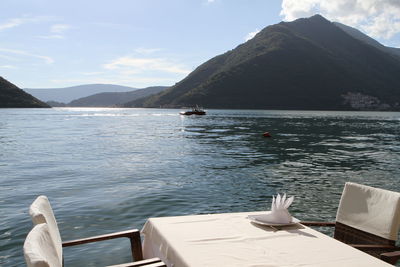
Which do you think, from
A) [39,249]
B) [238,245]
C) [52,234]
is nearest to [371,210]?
[238,245]

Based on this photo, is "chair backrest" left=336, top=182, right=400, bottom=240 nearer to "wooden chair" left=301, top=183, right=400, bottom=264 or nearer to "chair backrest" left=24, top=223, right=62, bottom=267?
"wooden chair" left=301, top=183, right=400, bottom=264

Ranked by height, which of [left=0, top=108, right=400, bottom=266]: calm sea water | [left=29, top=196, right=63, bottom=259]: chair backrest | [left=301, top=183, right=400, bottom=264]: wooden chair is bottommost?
[left=0, top=108, right=400, bottom=266]: calm sea water

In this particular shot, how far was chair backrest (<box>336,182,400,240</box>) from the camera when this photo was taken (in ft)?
14.5

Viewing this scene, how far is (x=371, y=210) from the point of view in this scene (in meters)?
4.71

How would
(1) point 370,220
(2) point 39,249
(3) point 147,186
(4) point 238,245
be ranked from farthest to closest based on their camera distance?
1. (3) point 147,186
2. (1) point 370,220
3. (4) point 238,245
4. (2) point 39,249

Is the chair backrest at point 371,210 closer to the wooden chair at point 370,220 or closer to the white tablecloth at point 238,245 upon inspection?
the wooden chair at point 370,220

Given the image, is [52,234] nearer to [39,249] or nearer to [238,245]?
[39,249]

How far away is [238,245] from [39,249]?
1874 millimetres

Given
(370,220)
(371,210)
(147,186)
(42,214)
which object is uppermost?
(42,214)

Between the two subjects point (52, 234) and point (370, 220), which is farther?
point (370, 220)

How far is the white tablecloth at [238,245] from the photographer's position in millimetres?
3135

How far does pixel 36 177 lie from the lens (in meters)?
16.3

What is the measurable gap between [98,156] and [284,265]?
23.6 meters

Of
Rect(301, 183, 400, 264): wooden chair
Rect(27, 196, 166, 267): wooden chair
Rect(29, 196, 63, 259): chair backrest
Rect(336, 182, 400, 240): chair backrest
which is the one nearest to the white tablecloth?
Rect(27, 196, 166, 267): wooden chair
